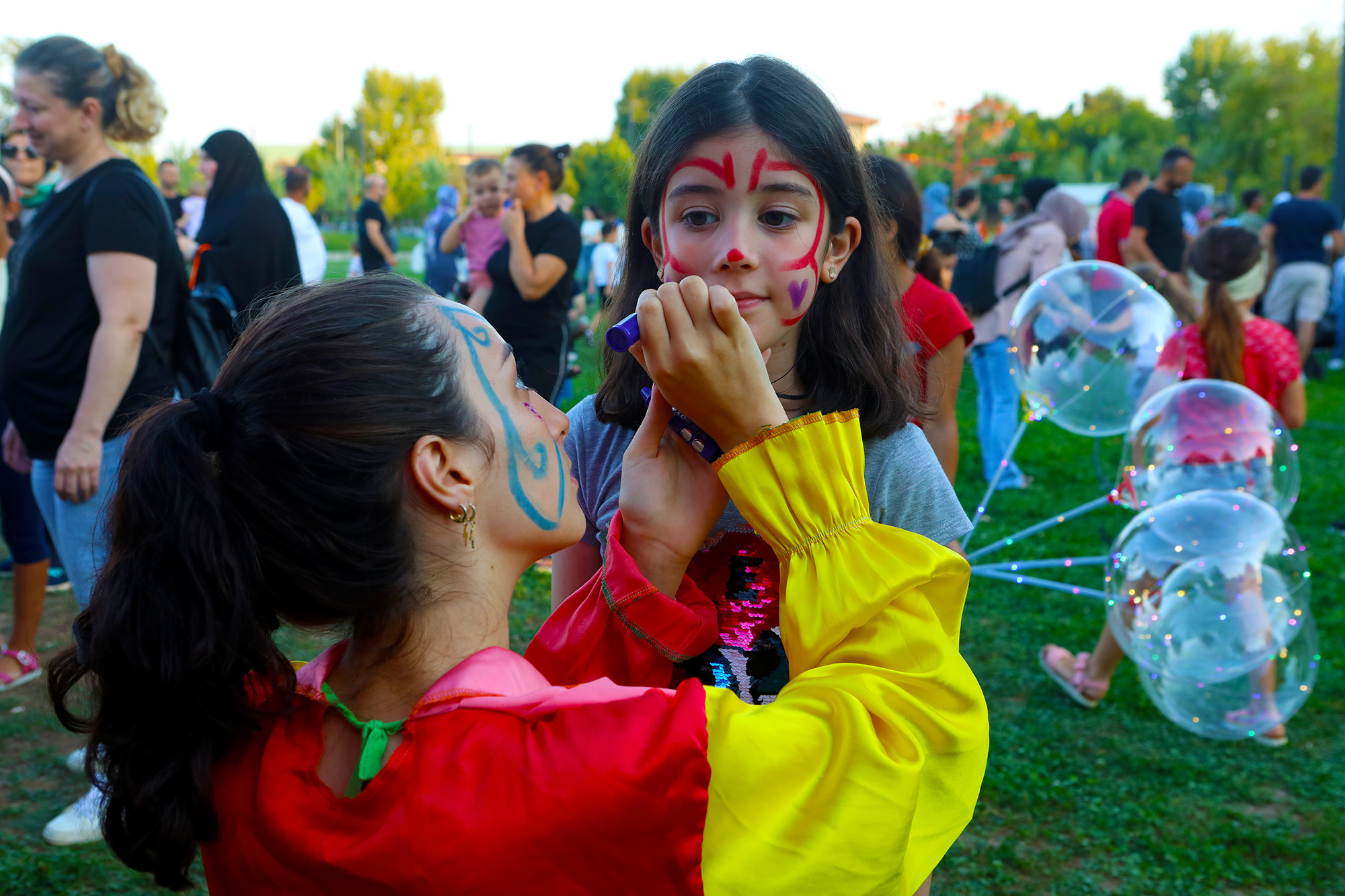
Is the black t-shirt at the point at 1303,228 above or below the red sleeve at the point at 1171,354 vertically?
below

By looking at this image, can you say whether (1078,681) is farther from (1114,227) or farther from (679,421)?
(1114,227)

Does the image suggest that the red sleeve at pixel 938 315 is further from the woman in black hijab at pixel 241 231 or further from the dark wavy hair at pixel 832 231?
the woman in black hijab at pixel 241 231

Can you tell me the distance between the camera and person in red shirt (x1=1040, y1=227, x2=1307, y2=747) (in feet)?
A: 13.3

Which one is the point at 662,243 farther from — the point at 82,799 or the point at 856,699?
the point at 82,799

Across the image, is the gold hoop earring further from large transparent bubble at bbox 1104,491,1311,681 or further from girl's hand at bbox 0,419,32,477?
girl's hand at bbox 0,419,32,477

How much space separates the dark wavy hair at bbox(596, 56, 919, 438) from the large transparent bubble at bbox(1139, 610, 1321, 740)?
189cm

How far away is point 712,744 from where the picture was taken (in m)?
0.99

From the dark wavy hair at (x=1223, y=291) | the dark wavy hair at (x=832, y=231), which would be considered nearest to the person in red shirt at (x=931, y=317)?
the dark wavy hair at (x=1223, y=291)

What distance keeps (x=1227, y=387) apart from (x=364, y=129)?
59.6 metres

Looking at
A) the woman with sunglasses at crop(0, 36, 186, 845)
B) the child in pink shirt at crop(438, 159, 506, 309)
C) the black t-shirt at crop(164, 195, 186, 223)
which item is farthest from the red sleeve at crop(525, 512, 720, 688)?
the black t-shirt at crop(164, 195, 186, 223)

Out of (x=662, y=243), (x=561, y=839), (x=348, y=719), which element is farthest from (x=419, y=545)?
(x=662, y=243)

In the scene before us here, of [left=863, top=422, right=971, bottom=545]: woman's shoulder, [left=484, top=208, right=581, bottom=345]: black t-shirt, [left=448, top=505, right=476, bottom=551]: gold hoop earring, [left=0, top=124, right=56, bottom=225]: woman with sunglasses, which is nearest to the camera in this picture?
[left=448, top=505, right=476, bottom=551]: gold hoop earring

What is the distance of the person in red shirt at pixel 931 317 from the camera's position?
129 inches

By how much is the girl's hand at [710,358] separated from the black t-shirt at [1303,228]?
11295 mm
